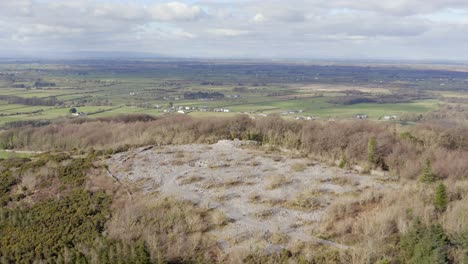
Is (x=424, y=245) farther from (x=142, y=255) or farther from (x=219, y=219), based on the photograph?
(x=142, y=255)

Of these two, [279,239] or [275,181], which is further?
[275,181]

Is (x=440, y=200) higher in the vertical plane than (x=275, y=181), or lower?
higher

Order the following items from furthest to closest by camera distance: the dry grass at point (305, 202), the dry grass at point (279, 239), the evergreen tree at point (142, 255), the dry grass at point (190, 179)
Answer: the dry grass at point (190, 179)
the dry grass at point (305, 202)
the dry grass at point (279, 239)
the evergreen tree at point (142, 255)

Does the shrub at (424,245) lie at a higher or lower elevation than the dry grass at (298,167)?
higher

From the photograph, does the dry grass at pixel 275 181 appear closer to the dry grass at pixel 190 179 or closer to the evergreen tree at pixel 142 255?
the dry grass at pixel 190 179

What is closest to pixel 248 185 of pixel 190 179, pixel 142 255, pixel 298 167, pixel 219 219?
pixel 190 179

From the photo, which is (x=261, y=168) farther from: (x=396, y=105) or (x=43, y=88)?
(x=43, y=88)

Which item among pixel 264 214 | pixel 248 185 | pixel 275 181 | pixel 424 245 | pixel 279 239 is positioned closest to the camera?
pixel 424 245

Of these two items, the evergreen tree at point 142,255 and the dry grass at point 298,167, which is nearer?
the evergreen tree at point 142,255

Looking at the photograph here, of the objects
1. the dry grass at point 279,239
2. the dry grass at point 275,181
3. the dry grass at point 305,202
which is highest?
the dry grass at point 275,181

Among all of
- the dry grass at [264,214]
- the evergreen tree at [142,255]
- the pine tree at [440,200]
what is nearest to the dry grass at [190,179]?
the dry grass at [264,214]

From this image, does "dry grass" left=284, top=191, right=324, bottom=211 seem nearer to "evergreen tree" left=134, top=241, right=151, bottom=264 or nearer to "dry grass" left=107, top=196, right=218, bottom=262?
"dry grass" left=107, top=196, right=218, bottom=262
